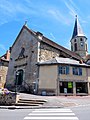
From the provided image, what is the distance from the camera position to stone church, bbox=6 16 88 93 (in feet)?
94.8

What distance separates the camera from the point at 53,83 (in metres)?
25.7

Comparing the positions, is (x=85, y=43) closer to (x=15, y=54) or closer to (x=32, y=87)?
(x=15, y=54)

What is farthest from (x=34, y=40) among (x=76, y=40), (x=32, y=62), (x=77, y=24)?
(x=77, y=24)

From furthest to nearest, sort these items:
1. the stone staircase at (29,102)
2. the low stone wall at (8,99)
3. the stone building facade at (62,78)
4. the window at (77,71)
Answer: the window at (77,71) → the stone building facade at (62,78) → the low stone wall at (8,99) → the stone staircase at (29,102)

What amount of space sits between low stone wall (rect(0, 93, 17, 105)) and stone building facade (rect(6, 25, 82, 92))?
37.0ft

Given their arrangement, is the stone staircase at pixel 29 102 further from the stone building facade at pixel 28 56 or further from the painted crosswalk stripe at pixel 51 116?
the stone building facade at pixel 28 56

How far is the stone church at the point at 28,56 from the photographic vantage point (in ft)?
94.8

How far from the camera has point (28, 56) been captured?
30.9 meters

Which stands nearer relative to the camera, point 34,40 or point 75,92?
point 75,92

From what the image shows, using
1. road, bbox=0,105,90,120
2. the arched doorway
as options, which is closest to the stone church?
the arched doorway

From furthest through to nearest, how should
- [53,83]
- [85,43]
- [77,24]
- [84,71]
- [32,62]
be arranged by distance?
[77,24]
[85,43]
[32,62]
[84,71]
[53,83]

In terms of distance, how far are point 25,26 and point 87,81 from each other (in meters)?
16.3

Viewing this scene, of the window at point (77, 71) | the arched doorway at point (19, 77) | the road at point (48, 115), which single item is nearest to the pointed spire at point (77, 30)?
the window at point (77, 71)

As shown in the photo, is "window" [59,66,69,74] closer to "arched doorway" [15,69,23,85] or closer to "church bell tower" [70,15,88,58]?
"arched doorway" [15,69,23,85]
